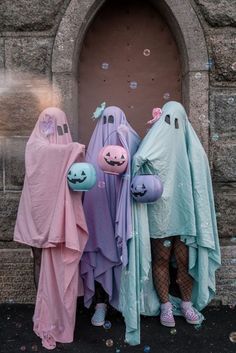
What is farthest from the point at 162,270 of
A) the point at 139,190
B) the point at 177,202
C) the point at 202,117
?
the point at 202,117

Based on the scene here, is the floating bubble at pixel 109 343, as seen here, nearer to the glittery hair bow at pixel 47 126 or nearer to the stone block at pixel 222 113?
the glittery hair bow at pixel 47 126

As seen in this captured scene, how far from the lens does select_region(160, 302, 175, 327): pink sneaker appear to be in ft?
12.0

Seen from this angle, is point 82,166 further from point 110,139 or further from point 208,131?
point 208,131

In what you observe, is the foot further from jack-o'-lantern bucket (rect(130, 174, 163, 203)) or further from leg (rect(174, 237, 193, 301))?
jack-o'-lantern bucket (rect(130, 174, 163, 203))

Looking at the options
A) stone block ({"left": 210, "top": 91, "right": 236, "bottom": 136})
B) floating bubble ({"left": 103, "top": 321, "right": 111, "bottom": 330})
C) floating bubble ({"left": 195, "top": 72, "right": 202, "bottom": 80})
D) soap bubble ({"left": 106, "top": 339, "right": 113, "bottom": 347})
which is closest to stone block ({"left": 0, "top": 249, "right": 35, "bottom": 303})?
floating bubble ({"left": 103, "top": 321, "right": 111, "bottom": 330})

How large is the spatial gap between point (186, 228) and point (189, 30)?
5.80 feet

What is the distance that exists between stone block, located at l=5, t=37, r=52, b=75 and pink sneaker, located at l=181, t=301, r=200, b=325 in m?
2.39

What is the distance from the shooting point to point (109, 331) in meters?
3.60

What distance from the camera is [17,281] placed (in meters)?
4.08

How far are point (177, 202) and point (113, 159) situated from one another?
2.40 feet

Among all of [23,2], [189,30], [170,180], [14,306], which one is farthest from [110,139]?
[14,306]

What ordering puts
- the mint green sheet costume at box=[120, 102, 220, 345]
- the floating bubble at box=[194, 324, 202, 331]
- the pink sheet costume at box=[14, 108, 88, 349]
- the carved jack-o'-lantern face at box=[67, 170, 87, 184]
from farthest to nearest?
1. the floating bubble at box=[194, 324, 202, 331]
2. the mint green sheet costume at box=[120, 102, 220, 345]
3. the pink sheet costume at box=[14, 108, 88, 349]
4. the carved jack-o'-lantern face at box=[67, 170, 87, 184]

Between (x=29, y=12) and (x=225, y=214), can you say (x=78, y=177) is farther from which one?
(x=29, y=12)

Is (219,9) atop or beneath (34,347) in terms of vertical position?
atop
